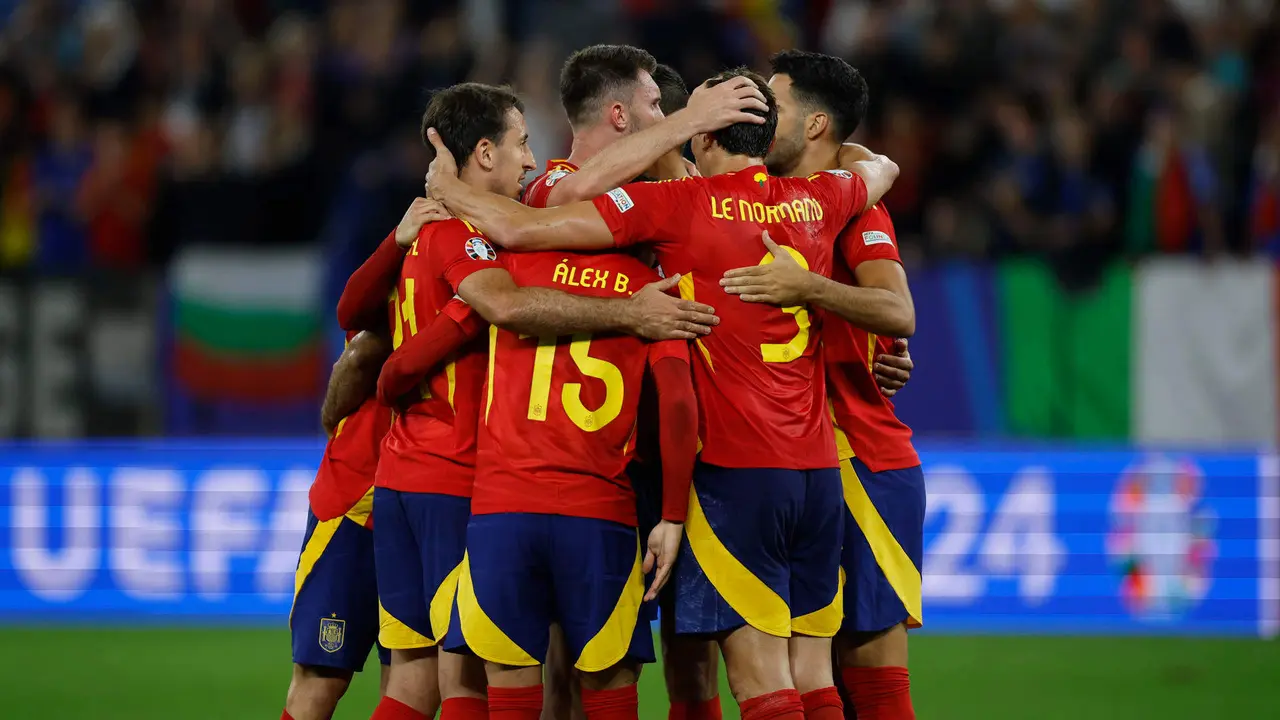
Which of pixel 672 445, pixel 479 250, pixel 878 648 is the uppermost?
pixel 479 250

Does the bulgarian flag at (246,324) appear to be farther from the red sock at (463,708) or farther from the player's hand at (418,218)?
the red sock at (463,708)

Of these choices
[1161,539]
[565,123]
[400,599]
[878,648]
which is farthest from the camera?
[565,123]

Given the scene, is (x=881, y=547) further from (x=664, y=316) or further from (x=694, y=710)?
(x=664, y=316)

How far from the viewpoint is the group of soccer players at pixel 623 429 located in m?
4.85

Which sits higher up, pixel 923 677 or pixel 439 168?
pixel 439 168

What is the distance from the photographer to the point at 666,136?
509cm

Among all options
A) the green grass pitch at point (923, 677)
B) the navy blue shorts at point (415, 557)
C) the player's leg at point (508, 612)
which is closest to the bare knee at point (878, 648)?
the player's leg at point (508, 612)

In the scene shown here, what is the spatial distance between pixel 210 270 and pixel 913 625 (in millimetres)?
7481

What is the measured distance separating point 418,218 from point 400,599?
1.26 m

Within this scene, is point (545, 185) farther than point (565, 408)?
Yes

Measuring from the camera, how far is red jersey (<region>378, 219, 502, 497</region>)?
512 centimetres

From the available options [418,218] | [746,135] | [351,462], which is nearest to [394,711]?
[351,462]

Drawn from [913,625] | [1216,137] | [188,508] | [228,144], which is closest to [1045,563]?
[1216,137]

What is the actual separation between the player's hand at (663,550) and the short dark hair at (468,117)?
142cm
